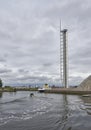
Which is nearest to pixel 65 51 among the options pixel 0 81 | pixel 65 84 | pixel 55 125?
pixel 65 84

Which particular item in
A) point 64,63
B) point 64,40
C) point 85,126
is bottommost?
point 85,126

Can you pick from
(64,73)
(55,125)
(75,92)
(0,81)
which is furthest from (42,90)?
(55,125)

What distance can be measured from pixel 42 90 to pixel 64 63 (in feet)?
61.0

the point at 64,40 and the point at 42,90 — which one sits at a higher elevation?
the point at 64,40

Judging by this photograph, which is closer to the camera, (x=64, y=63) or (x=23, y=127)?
(x=23, y=127)

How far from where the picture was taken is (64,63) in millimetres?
126375

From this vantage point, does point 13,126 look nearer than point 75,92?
Yes

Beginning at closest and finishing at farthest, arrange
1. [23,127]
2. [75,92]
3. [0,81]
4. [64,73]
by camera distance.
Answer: [23,127] < [75,92] < [64,73] < [0,81]

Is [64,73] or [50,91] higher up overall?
[64,73]

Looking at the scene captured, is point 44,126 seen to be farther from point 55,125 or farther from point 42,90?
point 42,90

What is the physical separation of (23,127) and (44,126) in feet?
6.68

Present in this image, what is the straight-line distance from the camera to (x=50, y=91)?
130m

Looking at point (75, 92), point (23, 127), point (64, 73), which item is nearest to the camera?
point (23, 127)

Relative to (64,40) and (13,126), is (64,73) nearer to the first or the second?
(64,40)
